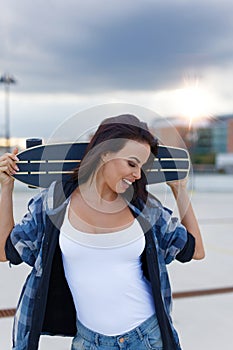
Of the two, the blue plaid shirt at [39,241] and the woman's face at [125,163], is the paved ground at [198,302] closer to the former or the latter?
the blue plaid shirt at [39,241]

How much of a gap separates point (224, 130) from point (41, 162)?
219 feet

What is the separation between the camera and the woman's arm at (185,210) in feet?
5.02

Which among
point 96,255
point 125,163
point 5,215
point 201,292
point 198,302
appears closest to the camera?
point 125,163

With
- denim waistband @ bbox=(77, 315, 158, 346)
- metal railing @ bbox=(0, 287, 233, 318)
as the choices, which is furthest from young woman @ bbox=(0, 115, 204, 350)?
metal railing @ bbox=(0, 287, 233, 318)

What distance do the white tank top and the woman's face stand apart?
17 centimetres

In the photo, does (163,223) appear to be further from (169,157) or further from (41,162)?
(41,162)

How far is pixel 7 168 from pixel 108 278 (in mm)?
437

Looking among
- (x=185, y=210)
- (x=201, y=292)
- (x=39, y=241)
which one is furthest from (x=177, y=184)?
(x=201, y=292)

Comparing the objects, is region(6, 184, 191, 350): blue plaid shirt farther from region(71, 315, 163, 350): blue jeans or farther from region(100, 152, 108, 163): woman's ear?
region(100, 152, 108, 163): woman's ear

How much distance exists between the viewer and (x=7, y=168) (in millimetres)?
1469

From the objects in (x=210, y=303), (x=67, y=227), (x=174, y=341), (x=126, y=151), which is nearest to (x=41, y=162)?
(x=67, y=227)

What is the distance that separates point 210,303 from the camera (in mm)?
4191

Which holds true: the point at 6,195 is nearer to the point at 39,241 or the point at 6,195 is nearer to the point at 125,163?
the point at 39,241

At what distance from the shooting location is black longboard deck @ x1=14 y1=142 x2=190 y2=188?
1.45 m
